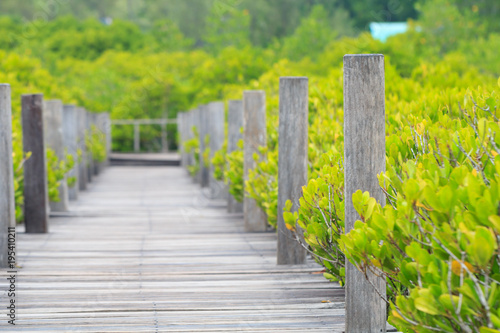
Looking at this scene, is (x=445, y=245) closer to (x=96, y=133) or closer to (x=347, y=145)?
(x=347, y=145)

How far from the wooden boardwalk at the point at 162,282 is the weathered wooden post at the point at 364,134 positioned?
15.5 inches

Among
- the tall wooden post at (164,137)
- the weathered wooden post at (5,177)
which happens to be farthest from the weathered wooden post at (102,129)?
the weathered wooden post at (5,177)

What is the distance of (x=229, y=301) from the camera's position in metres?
4.41

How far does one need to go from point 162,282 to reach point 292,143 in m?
1.36

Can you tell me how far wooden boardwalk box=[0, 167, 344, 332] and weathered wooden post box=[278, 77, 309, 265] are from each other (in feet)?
1.63

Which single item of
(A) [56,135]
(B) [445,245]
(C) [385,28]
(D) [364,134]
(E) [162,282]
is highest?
(C) [385,28]

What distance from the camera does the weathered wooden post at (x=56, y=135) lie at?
8.72 m

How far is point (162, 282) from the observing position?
4.96m

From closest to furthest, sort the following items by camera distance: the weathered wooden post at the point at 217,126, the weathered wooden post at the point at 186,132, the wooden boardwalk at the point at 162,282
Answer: the wooden boardwalk at the point at 162,282, the weathered wooden post at the point at 217,126, the weathered wooden post at the point at 186,132

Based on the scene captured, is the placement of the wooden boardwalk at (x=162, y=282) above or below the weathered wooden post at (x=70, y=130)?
below

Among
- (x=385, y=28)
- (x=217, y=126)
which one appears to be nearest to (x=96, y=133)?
(x=217, y=126)

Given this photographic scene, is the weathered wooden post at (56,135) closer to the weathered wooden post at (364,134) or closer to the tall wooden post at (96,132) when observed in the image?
the weathered wooden post at (364,134)

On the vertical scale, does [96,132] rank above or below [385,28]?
below

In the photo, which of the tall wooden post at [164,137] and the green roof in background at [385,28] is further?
the green roof in background at [385,28]
